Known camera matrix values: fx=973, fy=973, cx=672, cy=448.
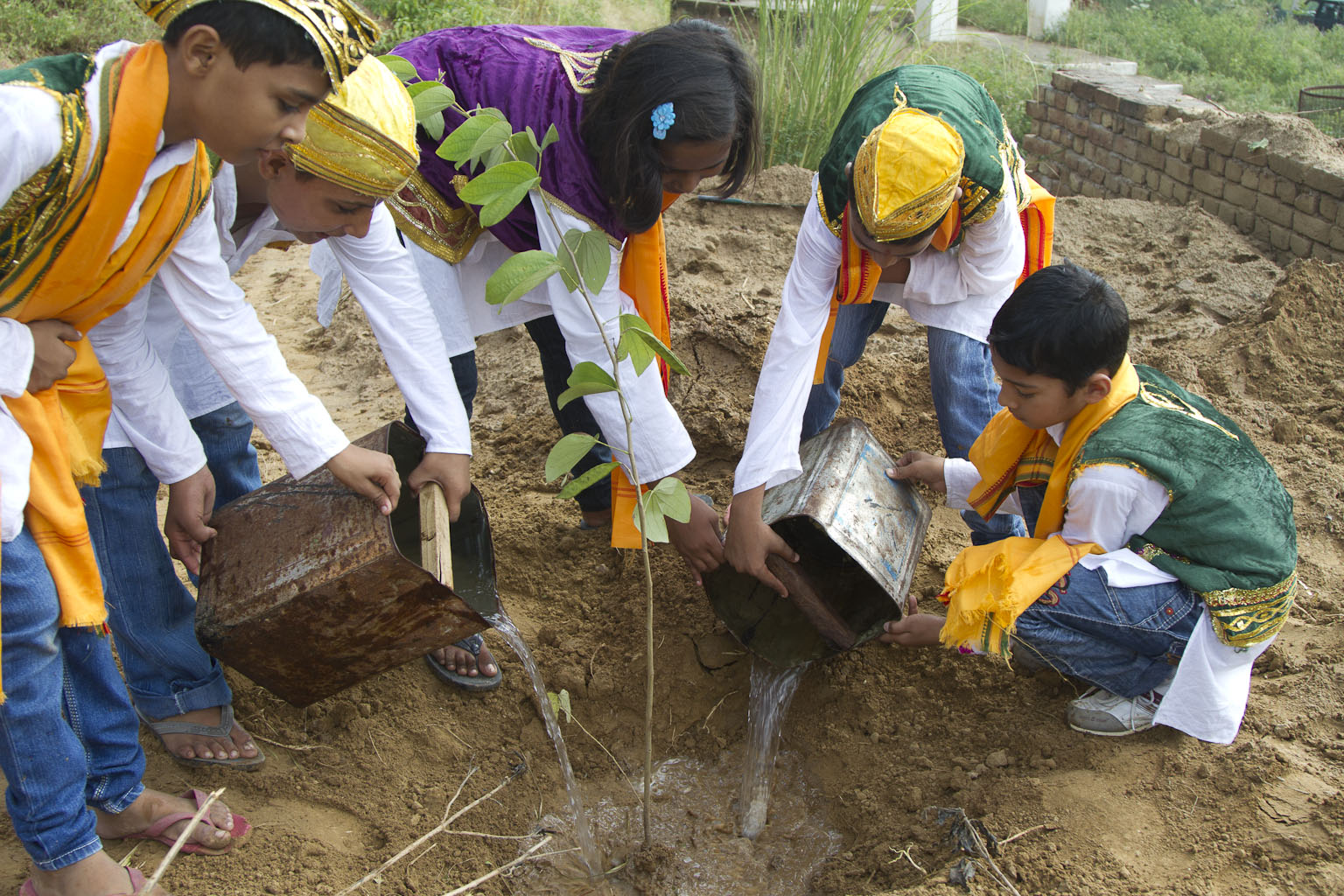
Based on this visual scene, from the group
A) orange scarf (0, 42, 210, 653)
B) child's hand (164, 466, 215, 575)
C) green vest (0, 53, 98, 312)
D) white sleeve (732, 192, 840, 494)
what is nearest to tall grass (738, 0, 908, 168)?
white sleeve (732, 192, 840, 494)

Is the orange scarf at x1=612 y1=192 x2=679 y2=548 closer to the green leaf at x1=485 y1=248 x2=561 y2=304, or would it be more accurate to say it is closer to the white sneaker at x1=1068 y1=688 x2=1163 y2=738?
the green leaf at x1=485 y1=248 x2=561 y2=304

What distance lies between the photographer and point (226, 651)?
1937 mm

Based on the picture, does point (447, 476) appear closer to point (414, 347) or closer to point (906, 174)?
point (414, 347)

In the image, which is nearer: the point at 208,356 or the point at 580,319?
the point at 208,356

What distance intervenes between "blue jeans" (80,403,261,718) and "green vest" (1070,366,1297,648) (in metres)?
1.90

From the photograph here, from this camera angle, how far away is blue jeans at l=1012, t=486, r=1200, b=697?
6.82ft

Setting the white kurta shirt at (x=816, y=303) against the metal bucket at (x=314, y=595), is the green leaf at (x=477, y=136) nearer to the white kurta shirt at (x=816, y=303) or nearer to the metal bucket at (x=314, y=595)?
the metal bucket at (x=314, y=595)

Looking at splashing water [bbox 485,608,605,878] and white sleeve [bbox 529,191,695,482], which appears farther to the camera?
splashing water [bbox 485,608,605,878]

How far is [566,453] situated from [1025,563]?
103cm

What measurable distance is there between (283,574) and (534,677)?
65 cm

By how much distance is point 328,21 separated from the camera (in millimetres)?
1411

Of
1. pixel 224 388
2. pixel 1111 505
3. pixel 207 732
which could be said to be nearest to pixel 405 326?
pixel 224 388

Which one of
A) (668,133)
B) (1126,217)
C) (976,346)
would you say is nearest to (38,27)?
(668,133)

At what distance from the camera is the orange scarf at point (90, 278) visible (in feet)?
4.62
